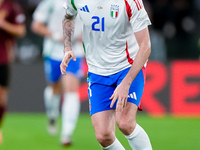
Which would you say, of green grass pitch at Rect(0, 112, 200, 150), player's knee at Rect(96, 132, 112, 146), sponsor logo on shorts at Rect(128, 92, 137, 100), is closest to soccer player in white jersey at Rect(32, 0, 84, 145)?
green grass pitch at Rect(0, 112, 200, 150)

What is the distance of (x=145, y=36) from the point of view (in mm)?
3656

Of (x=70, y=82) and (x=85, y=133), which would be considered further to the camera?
(x=85, y=133)

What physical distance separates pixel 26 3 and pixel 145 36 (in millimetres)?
10160

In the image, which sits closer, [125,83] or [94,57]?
[125,83]

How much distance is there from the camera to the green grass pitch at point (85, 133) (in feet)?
20.1

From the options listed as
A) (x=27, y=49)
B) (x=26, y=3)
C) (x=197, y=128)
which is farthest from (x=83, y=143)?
→ (x=26, y=3)

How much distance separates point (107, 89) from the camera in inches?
160

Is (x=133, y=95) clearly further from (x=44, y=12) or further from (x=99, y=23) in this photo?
(x=44, y=12)

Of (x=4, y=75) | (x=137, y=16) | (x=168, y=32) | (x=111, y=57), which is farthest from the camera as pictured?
(x=168, y=32)

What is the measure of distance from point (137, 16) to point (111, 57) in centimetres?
53

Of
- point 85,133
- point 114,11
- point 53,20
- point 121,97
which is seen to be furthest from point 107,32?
point 85,133

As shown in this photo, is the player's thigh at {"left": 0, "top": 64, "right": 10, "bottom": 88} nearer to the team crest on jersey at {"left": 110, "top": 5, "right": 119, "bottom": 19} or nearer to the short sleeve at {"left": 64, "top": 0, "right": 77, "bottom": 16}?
the short sleeve at {"left": 64, "top": 0, "right": 77, "bottom": 16}

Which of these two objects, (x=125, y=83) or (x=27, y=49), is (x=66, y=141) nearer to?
(x=125, y=83)

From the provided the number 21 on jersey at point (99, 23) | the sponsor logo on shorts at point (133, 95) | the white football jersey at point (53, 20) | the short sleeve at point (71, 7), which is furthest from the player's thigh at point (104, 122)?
the white football jersey at point (53, 20)
